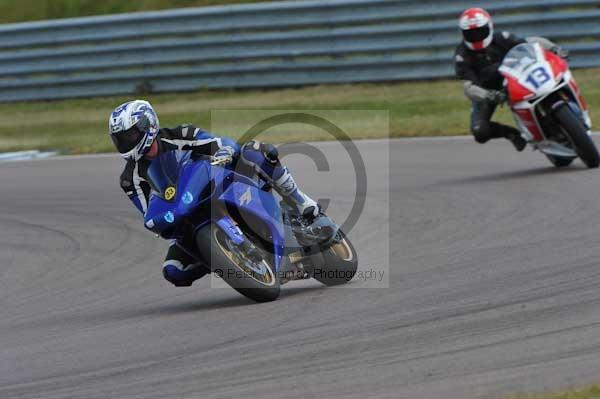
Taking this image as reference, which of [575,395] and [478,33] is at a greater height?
[575,395]

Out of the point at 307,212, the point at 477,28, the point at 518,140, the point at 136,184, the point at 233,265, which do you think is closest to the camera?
the point at 233,265

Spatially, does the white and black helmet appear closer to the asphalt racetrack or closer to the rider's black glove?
the asphalt racetrack

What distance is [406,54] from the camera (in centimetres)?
1912

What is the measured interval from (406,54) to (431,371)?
1439cm

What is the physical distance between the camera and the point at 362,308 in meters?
6.61

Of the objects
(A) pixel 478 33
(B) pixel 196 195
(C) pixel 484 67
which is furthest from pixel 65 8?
(B) pixel 196 195

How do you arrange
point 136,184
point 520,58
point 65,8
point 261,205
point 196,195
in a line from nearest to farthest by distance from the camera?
point 196,195
point 261,205
point 136,184
point 520,58
point 65,8

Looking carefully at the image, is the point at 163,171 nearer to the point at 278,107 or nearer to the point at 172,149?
the point at 172,149

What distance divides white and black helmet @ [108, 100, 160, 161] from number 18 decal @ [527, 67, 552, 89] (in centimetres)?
508

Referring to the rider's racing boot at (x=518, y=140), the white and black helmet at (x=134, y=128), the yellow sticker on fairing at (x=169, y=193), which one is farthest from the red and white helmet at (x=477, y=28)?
the yellow sticker on fairing at (x=169, y=193)

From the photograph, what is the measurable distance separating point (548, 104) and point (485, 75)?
35.3 inches

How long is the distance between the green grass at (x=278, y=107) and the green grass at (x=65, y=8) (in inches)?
135

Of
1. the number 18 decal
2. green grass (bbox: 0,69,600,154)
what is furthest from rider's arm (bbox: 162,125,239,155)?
green grass (bbox: 0,69,600,154)

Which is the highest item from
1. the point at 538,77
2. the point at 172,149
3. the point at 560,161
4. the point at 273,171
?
the point at 172,149
